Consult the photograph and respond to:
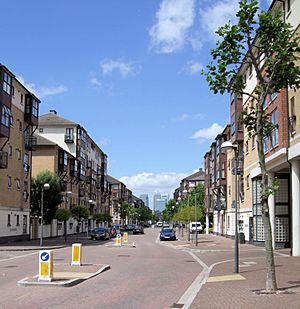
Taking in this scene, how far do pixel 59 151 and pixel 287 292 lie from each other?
184 ft

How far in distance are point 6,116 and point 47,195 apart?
13639mm

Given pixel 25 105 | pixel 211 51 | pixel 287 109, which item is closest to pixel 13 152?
pixel 25 105

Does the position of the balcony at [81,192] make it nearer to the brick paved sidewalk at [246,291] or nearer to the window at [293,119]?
the window at [293,119]

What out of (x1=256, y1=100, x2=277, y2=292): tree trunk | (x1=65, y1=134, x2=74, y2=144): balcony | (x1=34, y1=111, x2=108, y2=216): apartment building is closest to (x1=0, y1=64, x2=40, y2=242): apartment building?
(x1=34, y1=111, x2=108, y2=216): apartment building

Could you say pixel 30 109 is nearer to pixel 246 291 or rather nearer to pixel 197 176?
pixel 246 291

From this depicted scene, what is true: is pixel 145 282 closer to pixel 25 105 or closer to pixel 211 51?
pixel 211 51

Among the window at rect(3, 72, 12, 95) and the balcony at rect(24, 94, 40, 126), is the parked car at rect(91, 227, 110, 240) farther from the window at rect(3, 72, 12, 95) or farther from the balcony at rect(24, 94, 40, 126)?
the window at rect(3, 72, 12, 95)

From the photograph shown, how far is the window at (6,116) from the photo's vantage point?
141 ft

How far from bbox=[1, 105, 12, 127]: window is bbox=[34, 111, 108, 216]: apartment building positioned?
69.7 ft

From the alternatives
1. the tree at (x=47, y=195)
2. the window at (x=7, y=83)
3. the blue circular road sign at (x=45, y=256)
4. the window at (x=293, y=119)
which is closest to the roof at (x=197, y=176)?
the tree at (x=47, y=195)

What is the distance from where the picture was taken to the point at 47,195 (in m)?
55.2

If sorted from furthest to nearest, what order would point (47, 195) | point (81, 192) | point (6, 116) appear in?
1. point (81, 192)
2. point (47, 195)
3. point (6, 116)

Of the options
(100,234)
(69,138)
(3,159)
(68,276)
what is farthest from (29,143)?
(68,276)

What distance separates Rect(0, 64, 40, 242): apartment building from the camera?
1732 inches
